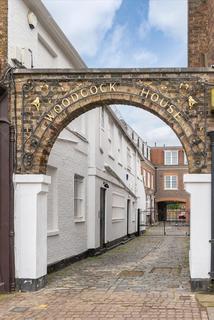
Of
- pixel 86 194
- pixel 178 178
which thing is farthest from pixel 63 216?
pixel 178 178

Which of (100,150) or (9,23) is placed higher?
(9,23)

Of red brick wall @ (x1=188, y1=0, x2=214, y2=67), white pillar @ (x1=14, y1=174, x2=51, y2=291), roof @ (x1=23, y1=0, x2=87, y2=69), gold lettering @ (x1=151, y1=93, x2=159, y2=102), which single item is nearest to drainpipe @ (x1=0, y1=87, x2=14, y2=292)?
white pillar @ (x1=14, y1=174, x2=51, y2=291)

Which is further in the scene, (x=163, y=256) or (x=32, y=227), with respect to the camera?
(x=163, y=256)

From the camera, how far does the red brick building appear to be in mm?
64500

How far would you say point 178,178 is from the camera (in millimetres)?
65438

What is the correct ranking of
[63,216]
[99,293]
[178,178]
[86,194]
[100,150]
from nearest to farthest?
[99,293]
[63,216]
[86,194]
[100,150]
[178,178]

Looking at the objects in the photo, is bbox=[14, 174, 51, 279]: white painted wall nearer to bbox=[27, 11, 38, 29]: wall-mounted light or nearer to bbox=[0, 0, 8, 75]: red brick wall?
bbox=[0, 0, 8, 75]: red brick wall

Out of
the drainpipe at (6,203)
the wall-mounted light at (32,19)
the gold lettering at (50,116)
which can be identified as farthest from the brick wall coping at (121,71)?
the wall-mounted light at (32,19)

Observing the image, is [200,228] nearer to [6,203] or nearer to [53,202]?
[6,203]

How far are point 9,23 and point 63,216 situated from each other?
5.98 metres

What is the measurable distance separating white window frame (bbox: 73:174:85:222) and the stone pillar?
709 cm

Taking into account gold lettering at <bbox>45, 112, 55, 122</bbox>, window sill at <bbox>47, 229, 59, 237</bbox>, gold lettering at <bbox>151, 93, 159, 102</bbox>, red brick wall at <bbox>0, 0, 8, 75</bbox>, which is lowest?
window sill at <bbox>47, 229, 59, 237</bbox>

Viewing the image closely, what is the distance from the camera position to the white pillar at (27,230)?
1112 cm

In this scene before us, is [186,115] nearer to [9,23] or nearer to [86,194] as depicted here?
[9,23]
